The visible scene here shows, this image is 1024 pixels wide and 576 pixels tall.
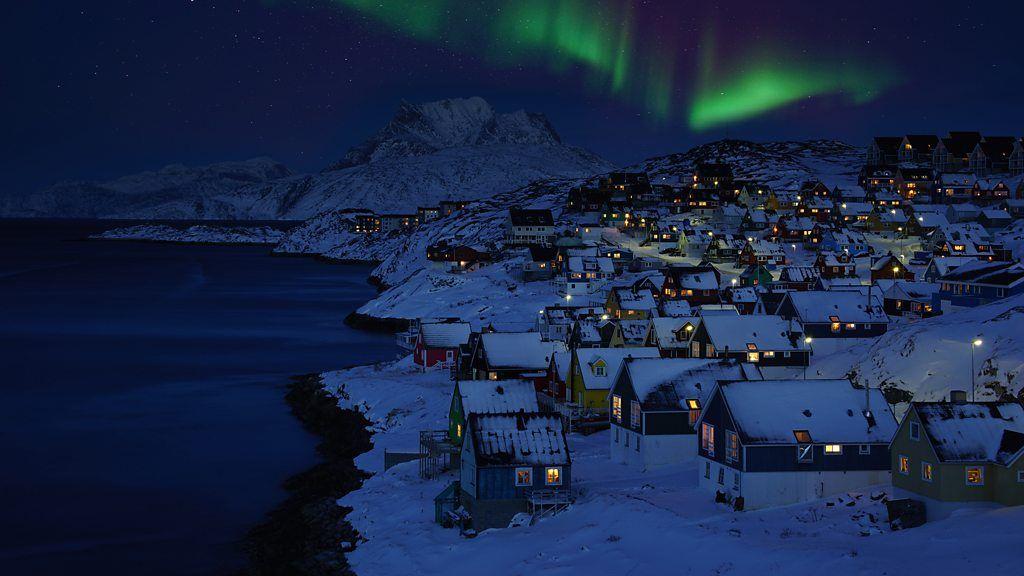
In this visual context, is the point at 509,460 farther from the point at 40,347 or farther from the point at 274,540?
the point at 40,347

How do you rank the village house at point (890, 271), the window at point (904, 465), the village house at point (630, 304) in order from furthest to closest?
the village house at point (890, 271) < the village house at point (630, 304) < the window at point (904, 465)

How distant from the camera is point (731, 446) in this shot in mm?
34250

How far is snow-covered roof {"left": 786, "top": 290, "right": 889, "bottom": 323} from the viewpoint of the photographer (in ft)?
209

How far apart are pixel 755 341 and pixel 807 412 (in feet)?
76.1

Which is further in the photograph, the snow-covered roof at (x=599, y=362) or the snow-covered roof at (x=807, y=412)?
the snow-covered roof at (x=599, y=362)

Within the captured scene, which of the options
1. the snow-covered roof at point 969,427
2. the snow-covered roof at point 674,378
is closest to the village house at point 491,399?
the snow-covered roof at point 674,378

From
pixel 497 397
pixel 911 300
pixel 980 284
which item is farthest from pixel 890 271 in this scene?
pixel 497 397

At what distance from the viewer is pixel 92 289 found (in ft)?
585

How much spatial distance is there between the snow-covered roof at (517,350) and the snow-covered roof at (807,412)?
23604mm

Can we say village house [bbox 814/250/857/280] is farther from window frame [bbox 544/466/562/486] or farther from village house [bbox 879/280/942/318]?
window frame [bbox 544/466/562/486]

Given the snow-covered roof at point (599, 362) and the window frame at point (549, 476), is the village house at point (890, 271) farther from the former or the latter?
the window frame at point (549, 476)

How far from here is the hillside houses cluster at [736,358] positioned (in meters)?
33.5

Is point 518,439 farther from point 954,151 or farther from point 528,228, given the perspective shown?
point 954,151

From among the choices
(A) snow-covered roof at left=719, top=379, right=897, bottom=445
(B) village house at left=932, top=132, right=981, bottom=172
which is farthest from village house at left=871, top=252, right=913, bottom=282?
(B) village house at left=932, top=132, right=981, bottom=172
